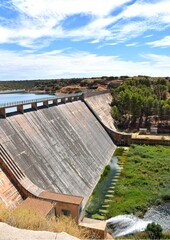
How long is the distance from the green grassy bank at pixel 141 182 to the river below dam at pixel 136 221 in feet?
1.76

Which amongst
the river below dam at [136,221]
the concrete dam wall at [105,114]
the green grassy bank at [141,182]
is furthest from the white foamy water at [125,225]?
the concrete dam wall at [105,114]

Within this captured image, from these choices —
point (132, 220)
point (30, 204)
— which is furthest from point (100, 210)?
point (30, 204)

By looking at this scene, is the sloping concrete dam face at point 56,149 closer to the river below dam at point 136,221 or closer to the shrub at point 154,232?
the river below dam at point 136,221

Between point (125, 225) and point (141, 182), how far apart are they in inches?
285

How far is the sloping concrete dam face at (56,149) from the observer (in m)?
20.8

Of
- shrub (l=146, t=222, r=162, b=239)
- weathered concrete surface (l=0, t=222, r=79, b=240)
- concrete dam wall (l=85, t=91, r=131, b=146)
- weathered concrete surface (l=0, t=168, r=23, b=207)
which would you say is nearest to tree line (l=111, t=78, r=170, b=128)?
concrete dam wall (l=85, t=91, r=131, b=146)

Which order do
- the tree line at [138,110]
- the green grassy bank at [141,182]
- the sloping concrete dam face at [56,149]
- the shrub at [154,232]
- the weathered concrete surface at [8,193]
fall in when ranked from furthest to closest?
the tree line at [138,110]
the green grassy bank at [141,182]
the sloping concrete dam face at [56,149]
the shrub at [154,232]
the weathered concrete surface at [8,193]

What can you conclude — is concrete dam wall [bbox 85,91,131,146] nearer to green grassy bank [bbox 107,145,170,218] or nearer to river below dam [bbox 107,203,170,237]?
green grassy bank [bbox 107,145,170,218]

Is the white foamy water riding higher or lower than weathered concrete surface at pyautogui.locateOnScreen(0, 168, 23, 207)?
lower

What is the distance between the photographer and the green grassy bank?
69.5ft

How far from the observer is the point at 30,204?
15.5 metres

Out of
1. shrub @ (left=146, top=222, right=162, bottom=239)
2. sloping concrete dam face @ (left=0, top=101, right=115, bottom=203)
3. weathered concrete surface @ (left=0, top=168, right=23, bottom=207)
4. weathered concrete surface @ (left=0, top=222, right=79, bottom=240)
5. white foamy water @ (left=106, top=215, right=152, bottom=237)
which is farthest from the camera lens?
sloping concrete dam face @ (left=0, top=101, right=115, bottom=203)

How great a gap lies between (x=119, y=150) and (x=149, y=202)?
16.3 m

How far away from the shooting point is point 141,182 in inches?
995
